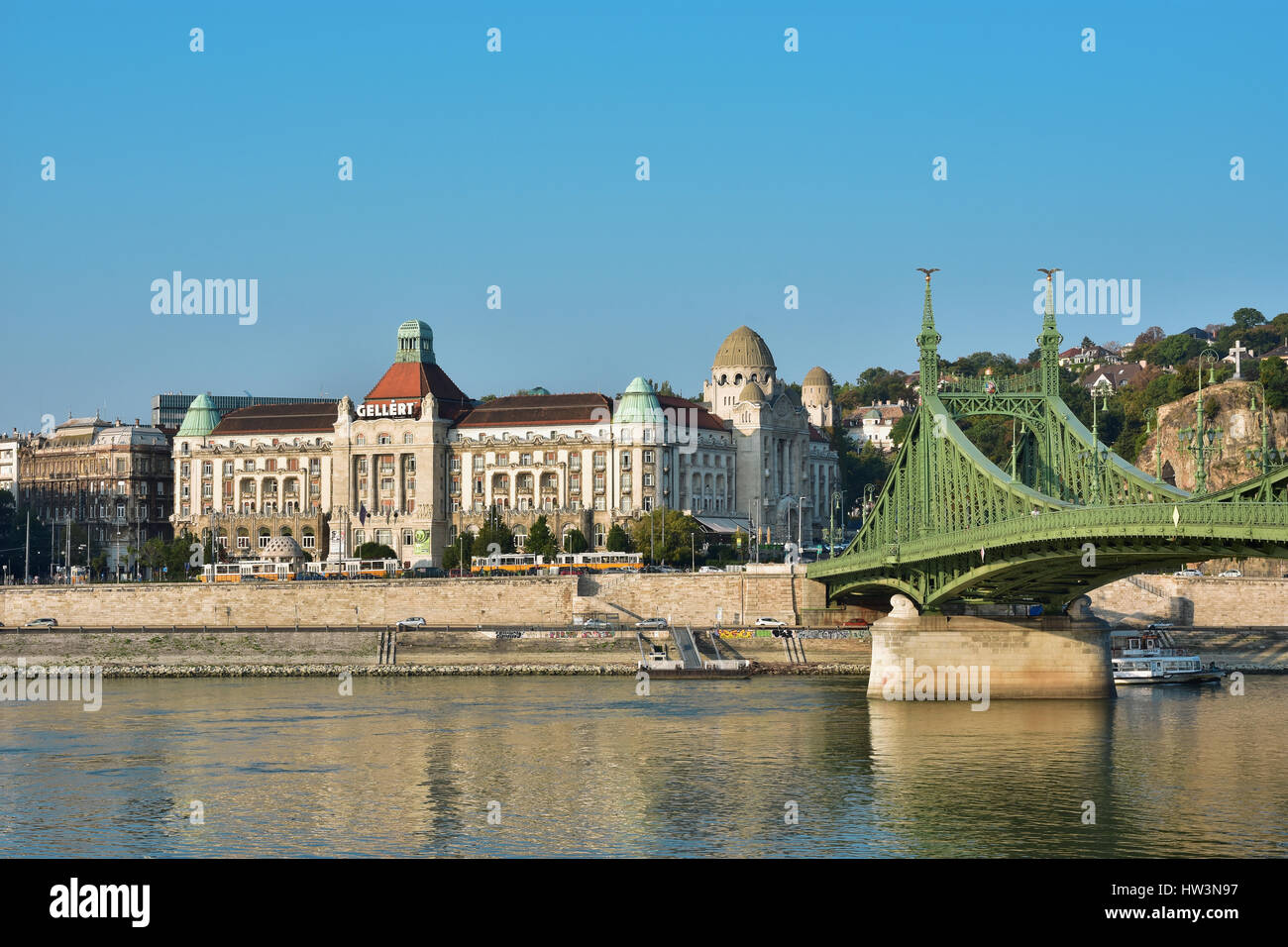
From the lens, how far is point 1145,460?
140 metres

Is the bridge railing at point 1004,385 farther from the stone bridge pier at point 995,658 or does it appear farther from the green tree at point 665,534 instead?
the green tree at point 665,534

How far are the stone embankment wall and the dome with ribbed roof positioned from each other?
243ft

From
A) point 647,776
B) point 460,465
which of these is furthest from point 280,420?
point 647,776

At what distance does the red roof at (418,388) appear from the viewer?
520ft

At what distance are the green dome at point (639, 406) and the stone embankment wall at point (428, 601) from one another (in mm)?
43069

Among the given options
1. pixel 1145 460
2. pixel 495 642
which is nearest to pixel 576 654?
pixel 495 642

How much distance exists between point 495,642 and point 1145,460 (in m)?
67.1

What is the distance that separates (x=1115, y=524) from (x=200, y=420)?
425ft

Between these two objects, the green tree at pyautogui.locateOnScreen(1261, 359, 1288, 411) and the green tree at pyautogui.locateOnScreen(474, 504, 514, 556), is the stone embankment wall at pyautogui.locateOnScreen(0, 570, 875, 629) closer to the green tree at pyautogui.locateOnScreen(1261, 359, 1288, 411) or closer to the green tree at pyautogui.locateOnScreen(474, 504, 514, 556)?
the green tree at pyautogui.locateOnScreen(474, 504, 514, 556)

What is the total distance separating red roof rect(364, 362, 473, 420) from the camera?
159 metres

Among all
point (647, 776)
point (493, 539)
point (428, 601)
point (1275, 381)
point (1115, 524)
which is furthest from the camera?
point (493, 539)

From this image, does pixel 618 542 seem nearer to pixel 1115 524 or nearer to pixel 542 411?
pixel 542 411

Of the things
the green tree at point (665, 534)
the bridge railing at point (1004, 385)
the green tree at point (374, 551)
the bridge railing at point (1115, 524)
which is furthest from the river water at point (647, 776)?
the green tree at point (374, 551)

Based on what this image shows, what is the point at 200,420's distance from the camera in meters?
166
